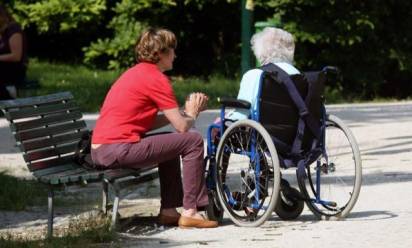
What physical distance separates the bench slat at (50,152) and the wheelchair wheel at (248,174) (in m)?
1.03

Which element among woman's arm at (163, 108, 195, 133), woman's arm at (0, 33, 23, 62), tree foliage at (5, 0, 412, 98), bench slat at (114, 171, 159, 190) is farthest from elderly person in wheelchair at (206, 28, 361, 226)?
tree foliage at (5, 0, 412, 98)

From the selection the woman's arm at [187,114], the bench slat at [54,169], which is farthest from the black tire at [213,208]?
the bench slat at [54,169]

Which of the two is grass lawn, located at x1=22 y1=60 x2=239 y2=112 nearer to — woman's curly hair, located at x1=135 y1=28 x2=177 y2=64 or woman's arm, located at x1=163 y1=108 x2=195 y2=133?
woman's curly hair, located at x1=135 y1=28 x2=177 y2=64

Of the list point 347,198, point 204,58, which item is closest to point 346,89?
point 204,58

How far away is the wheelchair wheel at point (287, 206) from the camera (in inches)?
300

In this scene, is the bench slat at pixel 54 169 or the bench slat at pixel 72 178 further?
the bench slat at pixel 54 169

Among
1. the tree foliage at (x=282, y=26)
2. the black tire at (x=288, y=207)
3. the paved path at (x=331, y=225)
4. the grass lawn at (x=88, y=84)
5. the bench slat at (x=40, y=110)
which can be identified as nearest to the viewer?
the paved path at (x=331, y=225)

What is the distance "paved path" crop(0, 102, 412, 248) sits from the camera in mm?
6801

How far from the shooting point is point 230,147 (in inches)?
297

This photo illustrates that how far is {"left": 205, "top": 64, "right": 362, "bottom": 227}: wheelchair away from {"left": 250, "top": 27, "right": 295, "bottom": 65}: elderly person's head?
16cm

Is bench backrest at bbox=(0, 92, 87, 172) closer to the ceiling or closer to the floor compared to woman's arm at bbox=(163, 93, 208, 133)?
closer to the floor

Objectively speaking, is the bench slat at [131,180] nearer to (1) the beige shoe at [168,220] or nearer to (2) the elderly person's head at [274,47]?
(1) the beige shoe at [168,220]

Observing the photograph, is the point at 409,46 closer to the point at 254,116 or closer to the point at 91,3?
the point at 91,3

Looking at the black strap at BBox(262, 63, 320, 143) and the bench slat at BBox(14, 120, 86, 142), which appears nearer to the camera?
the black strap at BBox(262, 63, 320, 143)
